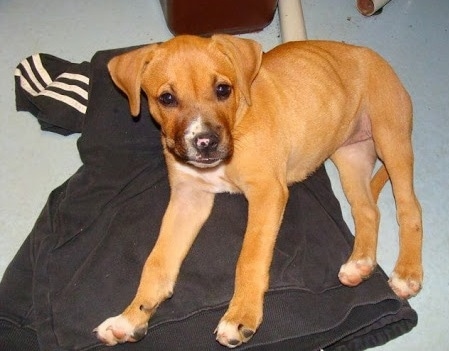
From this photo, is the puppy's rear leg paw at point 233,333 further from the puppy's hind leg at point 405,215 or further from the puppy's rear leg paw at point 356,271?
the puppy's hind leg at point 405,215

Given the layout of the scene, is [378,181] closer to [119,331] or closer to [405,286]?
[405,286]

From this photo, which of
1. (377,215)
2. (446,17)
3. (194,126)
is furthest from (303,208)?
(446,17)

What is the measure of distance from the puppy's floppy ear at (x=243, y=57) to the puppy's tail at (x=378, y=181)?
1079 mm

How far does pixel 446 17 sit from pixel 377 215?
2.22 m

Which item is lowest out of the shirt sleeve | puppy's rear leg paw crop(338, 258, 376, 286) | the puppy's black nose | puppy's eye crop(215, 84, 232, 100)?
puppy's rear leg paw crop(338, 258, 376, 286)

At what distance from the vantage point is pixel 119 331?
114 inches

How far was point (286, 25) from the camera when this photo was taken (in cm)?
434

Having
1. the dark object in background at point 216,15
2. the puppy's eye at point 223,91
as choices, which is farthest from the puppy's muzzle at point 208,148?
the dark object in background at point 216,15

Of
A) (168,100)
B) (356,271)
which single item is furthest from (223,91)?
(356,271)

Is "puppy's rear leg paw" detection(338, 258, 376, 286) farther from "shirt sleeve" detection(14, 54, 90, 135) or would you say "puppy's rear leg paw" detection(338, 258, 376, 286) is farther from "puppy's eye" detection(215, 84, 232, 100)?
"shirt sleeve" detection(14, 54, 90, 135)

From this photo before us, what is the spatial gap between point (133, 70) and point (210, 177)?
2.22 ft

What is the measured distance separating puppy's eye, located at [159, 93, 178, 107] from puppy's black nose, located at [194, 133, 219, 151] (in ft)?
0.83

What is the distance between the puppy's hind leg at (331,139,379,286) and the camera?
125 inches

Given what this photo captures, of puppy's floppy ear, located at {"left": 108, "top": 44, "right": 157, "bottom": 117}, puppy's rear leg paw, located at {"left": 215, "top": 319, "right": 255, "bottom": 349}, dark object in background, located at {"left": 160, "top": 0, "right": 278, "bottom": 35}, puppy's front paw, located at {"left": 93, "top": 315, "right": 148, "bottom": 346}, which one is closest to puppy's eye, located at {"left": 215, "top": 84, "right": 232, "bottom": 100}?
puppy's floppy ear, located at {"left": 108, "top": 44, "right": 157, "bottom": 117}
